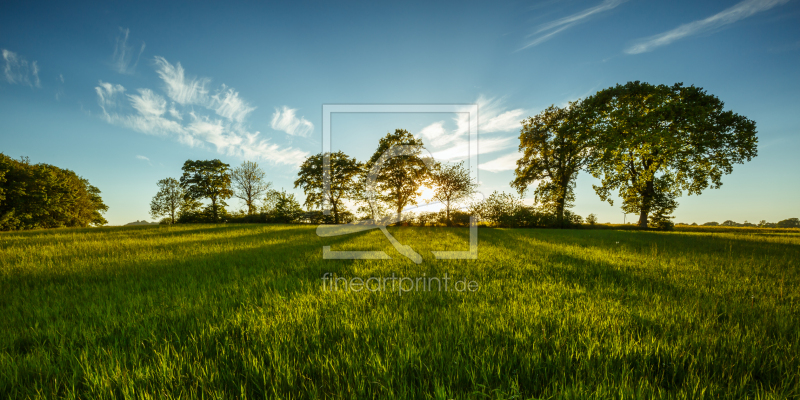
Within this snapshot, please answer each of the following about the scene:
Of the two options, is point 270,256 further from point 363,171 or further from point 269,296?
point 363,171

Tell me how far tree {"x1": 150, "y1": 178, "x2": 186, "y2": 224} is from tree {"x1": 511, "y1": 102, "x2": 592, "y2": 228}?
197 feet

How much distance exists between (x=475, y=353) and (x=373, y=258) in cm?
424

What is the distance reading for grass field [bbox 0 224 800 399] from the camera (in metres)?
1.52

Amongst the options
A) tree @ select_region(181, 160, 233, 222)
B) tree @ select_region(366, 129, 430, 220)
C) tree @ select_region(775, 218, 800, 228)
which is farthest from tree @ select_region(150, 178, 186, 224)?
tree @ select_region(775, 218, 800, 228)

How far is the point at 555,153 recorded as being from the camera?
2767 cm

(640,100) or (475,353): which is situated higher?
(640,100)

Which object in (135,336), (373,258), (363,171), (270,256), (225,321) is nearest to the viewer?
(135,336)

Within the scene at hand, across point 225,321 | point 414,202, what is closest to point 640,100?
point 414,202

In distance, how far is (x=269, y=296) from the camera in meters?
3.20

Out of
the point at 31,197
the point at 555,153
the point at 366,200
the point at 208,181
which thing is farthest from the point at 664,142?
the point at 31,197

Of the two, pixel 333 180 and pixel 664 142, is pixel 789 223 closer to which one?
pixel 664 142

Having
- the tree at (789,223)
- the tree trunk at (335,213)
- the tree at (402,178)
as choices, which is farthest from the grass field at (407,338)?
the tree at (789,223)

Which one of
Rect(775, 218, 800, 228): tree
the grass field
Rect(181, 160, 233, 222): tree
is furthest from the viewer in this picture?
Rect(775, 218, 800, 228): tree

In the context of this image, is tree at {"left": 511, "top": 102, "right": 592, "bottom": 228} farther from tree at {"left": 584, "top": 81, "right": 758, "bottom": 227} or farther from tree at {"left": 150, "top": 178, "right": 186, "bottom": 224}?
tree at {"left": 150, "top": 178, "right": 186, "bottom": 224}
